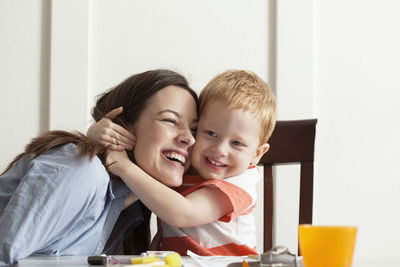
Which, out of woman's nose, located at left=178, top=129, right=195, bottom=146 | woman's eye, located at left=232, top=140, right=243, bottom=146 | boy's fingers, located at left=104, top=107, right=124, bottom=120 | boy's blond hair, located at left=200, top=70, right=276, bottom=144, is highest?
boy's blond hair, located at left=200, top=70, right=276, bottom=144

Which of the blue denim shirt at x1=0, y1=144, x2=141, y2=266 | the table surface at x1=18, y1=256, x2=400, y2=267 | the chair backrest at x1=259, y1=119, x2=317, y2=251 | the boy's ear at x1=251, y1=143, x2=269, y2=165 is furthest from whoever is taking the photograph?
the chair backrest at x1=259, y1=119, x2=317, y2=251

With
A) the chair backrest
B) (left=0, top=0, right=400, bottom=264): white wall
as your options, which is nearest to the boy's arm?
the chair backrest

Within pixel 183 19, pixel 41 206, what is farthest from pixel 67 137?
pixel 183 19

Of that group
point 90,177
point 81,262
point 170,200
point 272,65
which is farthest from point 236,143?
point 272,65

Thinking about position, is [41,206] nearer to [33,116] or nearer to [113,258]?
[113,258]

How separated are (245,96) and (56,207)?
1.77ft

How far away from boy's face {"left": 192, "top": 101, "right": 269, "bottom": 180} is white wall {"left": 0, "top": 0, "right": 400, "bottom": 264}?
0.71 m

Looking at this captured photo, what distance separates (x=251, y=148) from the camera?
1.39 meters

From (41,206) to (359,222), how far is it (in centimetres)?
144

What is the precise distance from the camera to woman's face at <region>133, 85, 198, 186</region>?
135 centimetres

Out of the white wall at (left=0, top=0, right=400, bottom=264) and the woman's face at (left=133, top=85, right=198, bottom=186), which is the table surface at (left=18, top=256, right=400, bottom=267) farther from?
the white wall at (left=0, top=0, right=400, bottom=264)

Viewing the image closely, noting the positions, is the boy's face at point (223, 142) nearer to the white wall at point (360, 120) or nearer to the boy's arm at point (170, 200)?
the boy's arm at point (170, 200)

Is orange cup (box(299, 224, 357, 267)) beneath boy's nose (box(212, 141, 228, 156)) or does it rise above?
beneath

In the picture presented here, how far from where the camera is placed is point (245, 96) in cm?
138
